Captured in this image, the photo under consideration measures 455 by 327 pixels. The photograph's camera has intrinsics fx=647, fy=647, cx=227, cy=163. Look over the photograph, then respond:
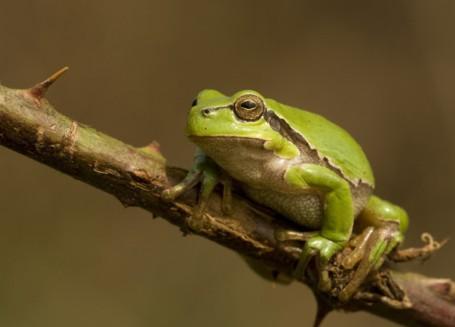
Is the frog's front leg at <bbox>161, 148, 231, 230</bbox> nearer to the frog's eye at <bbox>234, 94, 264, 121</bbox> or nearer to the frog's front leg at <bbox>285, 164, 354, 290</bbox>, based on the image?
the frog's eye at <bbox>234, 94, 264, 121</bbox>

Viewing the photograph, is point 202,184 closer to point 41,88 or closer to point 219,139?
point 219,139

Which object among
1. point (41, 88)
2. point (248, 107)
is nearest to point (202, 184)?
point (248, 107)

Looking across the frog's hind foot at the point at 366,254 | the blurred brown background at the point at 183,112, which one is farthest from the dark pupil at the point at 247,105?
the blurred brown background at the point at 183,112

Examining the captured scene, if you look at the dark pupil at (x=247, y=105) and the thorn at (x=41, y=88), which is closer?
the thorn at (x=41, y=88)

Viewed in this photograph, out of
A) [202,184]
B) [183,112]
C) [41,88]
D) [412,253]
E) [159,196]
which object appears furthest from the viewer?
[183,112]

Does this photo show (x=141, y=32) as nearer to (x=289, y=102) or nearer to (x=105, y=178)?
(x=289, y=102)

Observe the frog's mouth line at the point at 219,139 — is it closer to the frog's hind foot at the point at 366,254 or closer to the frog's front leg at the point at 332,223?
the frog's front leg at the point at 332,223
